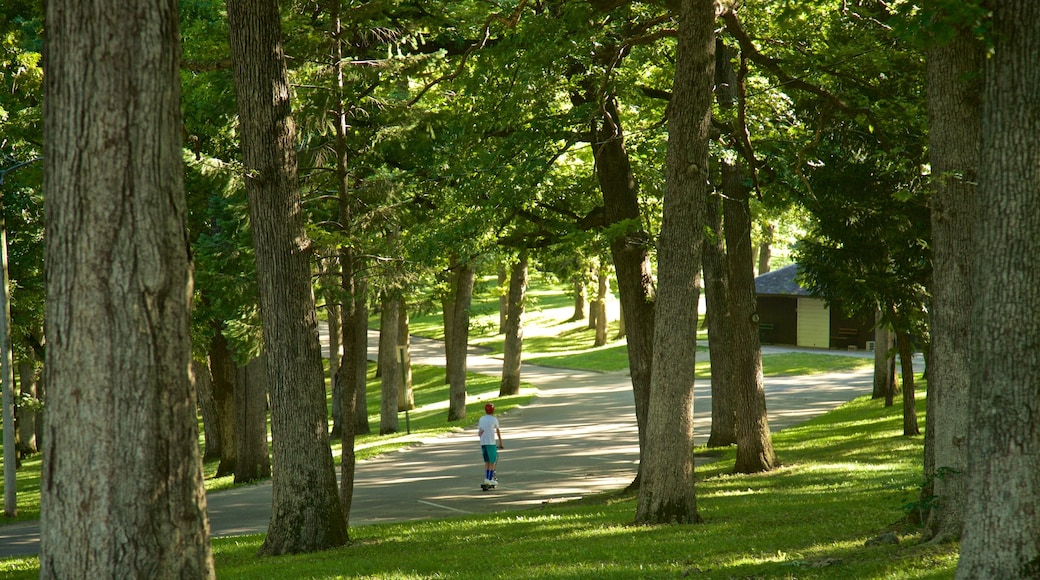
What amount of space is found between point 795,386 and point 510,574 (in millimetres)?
31405

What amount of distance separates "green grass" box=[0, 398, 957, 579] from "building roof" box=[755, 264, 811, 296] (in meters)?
34.7

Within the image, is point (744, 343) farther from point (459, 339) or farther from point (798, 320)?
point (798, 320)

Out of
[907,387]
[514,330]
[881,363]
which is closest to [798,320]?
[514,330]

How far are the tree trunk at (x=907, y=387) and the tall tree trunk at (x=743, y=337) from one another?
4.80m

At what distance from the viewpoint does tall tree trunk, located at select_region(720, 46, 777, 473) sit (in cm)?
1708

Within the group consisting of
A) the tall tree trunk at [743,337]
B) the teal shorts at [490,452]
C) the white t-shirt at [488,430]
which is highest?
the tall tree trunk at [743,337]

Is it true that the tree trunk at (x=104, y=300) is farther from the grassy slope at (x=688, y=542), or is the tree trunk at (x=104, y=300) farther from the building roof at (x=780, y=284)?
the building roof at (x=780, y=284)

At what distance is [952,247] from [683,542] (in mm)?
4168

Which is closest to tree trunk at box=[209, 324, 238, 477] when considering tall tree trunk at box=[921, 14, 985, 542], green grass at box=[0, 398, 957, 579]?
green grass at box=[0, 398, 957, 579]

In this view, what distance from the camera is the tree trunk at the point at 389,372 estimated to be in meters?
29.4

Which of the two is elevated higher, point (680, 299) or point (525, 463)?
point (680, 299)

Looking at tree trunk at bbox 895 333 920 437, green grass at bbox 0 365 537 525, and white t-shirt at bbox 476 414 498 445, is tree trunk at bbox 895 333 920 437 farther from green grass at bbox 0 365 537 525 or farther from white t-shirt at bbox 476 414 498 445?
green grass at bbox 0 365 537 525

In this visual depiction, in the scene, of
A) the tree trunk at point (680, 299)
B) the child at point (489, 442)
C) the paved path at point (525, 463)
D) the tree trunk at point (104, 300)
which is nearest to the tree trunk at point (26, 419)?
the paved path at point (525, 463)

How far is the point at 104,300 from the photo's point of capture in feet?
15.1
